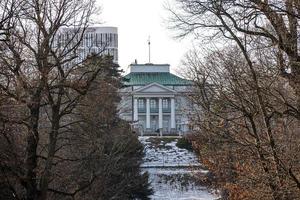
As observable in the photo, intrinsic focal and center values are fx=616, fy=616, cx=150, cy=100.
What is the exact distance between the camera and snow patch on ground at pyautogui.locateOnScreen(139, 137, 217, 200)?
52.6m

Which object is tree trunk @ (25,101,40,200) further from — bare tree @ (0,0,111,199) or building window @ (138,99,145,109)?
building window @ (138,99,145,109)

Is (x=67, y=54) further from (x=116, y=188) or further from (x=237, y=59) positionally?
(x=116, y=188)

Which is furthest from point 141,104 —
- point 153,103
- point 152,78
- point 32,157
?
point 32,157

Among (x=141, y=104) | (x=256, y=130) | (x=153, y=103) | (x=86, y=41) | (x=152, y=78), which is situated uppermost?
(x=152, y=78)

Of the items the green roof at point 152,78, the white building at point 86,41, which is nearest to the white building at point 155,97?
the green roof at point 152,78

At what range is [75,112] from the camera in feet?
84.2

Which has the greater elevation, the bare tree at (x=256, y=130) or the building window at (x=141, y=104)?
the building window at (x=141, y=104)

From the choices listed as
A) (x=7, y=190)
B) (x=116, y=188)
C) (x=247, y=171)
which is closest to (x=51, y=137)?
(x=7, y=190)

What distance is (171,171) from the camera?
66.2 m

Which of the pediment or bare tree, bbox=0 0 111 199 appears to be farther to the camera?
the pediment

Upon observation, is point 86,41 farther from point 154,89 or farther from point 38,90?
point 154,89

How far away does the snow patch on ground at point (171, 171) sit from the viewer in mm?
52625

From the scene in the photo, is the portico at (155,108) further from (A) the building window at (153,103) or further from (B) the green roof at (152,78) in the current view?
(B) the green roof at (152,78)

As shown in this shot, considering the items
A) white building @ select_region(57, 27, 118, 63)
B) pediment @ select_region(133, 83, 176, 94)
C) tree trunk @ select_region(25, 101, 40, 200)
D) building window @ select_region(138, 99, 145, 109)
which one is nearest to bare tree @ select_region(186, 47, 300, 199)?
white building @ select_region(57, 27, 118, 63)
